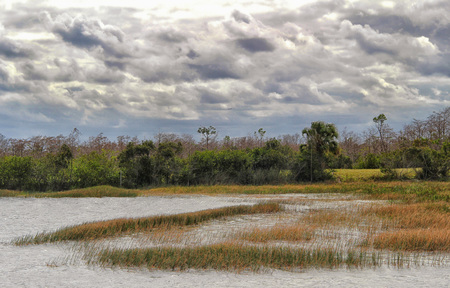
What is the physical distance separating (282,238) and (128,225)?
5.44 metres

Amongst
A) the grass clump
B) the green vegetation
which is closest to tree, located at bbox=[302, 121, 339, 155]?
the green vegetation

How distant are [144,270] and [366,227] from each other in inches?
346

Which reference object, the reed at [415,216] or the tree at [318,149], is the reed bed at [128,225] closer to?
the reed at [415,216]

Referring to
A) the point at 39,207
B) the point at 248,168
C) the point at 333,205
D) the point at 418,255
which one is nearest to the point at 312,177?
the point at 248,168

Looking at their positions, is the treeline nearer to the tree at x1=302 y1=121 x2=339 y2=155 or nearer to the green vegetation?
the tree at x1=302 y1=121 x2=339 y2=155

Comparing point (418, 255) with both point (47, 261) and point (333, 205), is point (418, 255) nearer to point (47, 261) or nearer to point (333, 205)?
point (47, 261)

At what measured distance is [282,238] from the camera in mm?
12164

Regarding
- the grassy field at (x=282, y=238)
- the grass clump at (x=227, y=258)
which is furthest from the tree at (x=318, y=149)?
the grass clump at (x=227, y=258)

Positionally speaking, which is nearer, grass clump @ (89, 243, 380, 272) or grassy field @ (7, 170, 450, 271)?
grass clump @ (89, 243, 380, 272)

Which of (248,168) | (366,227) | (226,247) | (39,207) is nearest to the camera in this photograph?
(226,247)

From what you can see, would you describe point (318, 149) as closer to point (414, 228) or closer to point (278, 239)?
point (414, 228)

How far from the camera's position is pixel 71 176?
105 feet

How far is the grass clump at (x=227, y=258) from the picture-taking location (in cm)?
907

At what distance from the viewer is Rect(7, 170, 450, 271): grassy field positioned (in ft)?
30.5
